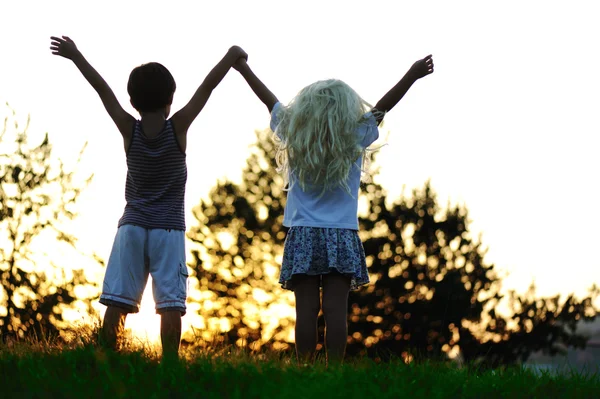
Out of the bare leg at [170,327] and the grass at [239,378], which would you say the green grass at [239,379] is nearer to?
the grass at [239,378]

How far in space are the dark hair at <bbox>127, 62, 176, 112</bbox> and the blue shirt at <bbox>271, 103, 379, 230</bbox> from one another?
3.21 ft

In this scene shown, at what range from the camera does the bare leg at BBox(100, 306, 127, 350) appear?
15.1ft

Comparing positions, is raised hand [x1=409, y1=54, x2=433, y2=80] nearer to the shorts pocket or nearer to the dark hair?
the dark hair

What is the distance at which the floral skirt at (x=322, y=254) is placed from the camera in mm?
4902

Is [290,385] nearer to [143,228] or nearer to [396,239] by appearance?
[143,228]

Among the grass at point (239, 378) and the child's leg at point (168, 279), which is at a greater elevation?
the child's leg at point (168, 279)

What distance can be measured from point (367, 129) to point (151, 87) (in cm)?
136

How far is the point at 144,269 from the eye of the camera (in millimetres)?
4824

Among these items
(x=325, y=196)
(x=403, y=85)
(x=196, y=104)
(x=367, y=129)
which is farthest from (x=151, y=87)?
(x=403, y=85)

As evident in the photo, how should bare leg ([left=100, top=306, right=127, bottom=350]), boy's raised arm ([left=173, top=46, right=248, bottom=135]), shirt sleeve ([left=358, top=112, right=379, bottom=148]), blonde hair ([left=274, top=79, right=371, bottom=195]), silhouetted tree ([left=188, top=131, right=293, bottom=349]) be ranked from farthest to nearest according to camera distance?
1. silhouetted tree ([left=188, top=131, right=293, bottom=349])
2. shirt sleeve ([left=358, top=112, right=379, bottom=148])
3. blonde hair ([left=274, top=79, right=371, bottom=195])
4. boy's raised arm ([left=173, top=46, right=248, bottom=135])
5. bare leg ([left=100, top=306, right=127, bottom=350])

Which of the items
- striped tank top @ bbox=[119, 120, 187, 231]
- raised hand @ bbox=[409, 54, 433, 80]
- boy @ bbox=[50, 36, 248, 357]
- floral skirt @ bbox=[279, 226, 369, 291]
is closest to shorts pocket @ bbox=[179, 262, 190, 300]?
boy @ bbox=[50, 36, 248, 357]

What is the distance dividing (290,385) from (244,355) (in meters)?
1.08

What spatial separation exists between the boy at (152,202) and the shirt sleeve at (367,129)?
92 centimetres

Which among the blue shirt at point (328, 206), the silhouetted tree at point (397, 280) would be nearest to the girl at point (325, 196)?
the blue shirt at point (328, 206)
